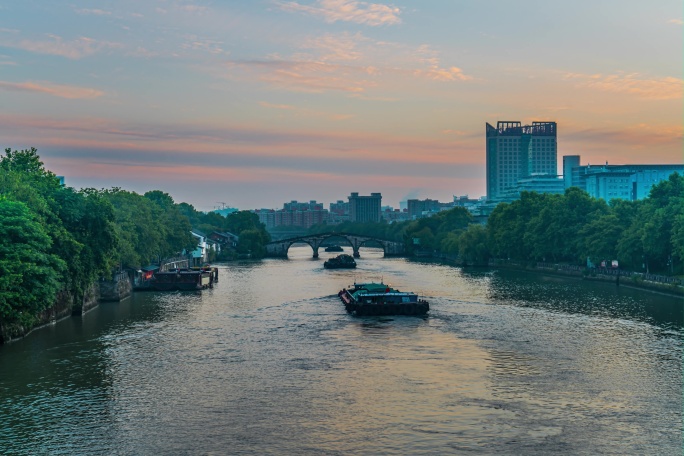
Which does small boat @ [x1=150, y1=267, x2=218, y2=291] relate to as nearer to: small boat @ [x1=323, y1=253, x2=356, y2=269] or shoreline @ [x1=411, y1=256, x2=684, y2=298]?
shoreline @ [x1=411, y1=256, x2=684, y2=298]

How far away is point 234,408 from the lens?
38469 mm

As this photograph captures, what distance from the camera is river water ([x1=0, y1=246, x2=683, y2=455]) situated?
3359 centimetres

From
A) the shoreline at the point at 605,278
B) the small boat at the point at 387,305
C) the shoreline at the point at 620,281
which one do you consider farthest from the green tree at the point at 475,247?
the small boat at the point at 387,305

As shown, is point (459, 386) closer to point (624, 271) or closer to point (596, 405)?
point (596, 405)

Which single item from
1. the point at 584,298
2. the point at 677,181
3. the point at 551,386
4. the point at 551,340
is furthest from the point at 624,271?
the point at 551,386

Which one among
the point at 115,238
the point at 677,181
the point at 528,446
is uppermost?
the point at 677,181

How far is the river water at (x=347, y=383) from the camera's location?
3359 cm

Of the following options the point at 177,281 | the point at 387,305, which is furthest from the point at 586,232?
the point at 177,281

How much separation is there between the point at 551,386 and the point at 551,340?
614 inches

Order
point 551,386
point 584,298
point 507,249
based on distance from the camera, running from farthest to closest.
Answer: point 507,249 → point 584,298 → point 551,386

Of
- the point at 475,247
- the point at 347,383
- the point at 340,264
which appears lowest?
the point at 347,383

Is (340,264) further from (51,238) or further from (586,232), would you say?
(51,238)

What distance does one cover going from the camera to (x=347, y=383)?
143 ft

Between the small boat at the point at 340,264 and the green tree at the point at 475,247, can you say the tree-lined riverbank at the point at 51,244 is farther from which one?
the green tree at the point at 475,247
